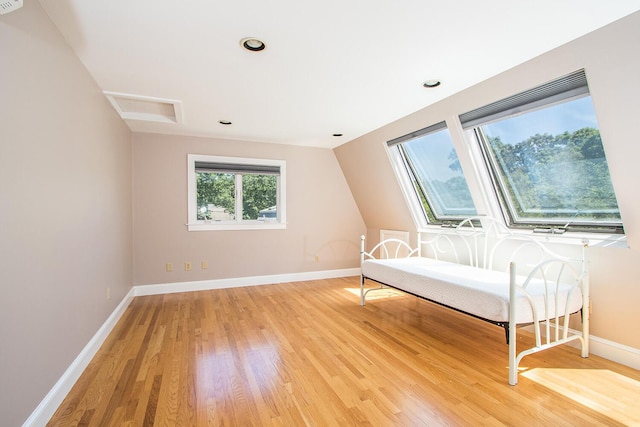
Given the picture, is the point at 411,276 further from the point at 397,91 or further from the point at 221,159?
the point at 221,159

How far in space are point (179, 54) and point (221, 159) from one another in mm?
2485

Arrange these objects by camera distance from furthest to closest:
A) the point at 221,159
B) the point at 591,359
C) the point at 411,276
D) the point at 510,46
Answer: the point at 221,159 < the point at 411,276 < the point at 591,359 < the point at 510,46

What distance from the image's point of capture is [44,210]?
173 centimetres

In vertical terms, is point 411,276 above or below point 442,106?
below

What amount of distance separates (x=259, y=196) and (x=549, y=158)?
3.70 meters

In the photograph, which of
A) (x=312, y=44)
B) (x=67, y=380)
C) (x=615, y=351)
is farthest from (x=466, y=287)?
(x=67, y=380)

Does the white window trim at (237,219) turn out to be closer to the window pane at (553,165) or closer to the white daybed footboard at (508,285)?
the white daybed footboard at (508,285)

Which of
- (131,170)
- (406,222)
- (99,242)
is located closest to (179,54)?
(99,242)

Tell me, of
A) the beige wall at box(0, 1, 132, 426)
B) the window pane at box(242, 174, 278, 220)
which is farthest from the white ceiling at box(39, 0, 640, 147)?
the window pane at box(242, 174, 278, 220)

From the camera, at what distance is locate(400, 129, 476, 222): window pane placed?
3.63 metres

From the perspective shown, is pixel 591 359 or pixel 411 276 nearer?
pixel 591 359

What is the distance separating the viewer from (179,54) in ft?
7.25

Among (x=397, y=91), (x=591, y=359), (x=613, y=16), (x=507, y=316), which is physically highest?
(x=397, y=91)

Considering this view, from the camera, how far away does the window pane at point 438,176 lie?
11.9 ft
